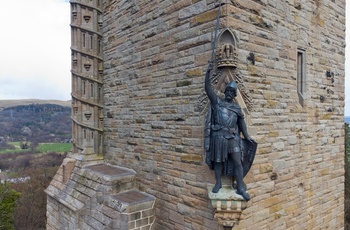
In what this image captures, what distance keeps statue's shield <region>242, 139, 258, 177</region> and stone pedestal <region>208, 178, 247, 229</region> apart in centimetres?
38

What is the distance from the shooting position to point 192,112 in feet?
15.9

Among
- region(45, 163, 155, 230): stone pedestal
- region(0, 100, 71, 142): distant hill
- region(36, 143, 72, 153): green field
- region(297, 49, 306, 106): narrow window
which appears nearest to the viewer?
region(45, 163, 155, 230): stone pedestal

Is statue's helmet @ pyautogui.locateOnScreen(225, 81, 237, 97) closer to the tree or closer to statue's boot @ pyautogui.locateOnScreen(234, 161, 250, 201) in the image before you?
statue's boot @ pyautogui.locateOnScreen(234, 161, 250, 201)

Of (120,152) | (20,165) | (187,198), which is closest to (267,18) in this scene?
(187,198)

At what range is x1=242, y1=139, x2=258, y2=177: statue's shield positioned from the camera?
4238 millimetres

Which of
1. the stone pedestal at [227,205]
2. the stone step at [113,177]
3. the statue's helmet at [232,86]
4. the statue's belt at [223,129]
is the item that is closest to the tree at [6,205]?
the stone step at [113,177]

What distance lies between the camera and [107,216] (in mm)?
5590

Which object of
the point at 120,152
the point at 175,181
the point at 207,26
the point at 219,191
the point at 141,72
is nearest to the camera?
the point at 219,191

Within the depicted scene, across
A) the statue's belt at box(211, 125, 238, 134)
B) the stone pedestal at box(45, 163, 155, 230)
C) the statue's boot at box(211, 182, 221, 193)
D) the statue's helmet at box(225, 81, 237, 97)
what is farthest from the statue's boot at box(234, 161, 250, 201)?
the stone pedestal at box(45, 163, 155, 230)

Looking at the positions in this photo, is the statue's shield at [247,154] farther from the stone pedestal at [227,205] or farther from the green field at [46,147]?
the green field at [46,147]

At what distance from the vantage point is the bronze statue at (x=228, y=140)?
→ 4.07m

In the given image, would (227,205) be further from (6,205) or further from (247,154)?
(6,205)

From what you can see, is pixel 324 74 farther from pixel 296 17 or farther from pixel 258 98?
pixel 258 98

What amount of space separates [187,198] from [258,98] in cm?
212
